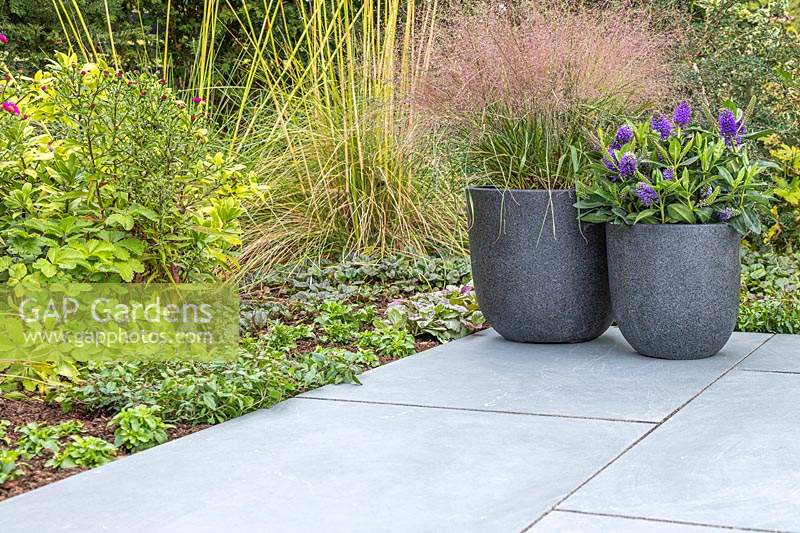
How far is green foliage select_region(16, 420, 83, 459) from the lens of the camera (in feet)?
9.03

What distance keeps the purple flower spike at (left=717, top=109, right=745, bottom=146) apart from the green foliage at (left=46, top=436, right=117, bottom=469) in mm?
2569

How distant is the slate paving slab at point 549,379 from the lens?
3230 millimetres

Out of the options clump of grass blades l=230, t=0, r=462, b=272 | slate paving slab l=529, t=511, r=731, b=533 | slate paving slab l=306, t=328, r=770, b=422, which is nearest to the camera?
slate paving slab l=529, t=511, r=731, b=533

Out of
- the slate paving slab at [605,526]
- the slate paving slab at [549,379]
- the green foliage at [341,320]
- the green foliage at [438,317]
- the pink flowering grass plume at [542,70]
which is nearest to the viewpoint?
the slate paving slab at [605,526]

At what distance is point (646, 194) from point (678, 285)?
36 cm

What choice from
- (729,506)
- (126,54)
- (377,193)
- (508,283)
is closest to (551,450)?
(729,506)

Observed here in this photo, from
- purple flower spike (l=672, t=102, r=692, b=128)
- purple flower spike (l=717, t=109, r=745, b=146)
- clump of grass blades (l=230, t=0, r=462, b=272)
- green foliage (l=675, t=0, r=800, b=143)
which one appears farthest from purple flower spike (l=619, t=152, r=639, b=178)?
green foliage (l=675, t=0, r=800, b=143)

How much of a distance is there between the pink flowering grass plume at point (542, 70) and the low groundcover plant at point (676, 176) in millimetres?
217

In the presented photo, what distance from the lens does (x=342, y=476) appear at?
2.54 meters

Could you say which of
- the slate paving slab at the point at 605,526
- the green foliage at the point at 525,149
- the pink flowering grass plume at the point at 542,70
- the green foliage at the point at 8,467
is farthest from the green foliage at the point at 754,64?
the green foliage at the point at 8,467

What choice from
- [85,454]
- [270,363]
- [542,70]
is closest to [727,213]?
[542,70]

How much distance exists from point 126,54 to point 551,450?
5.82 metres

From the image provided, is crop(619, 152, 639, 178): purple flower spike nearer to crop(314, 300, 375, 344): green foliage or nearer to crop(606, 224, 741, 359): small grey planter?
crop(606, 224, 741, 359): small grey planter

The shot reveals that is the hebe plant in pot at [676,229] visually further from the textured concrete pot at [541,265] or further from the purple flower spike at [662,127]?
the textured concrete pot at [541,265]
